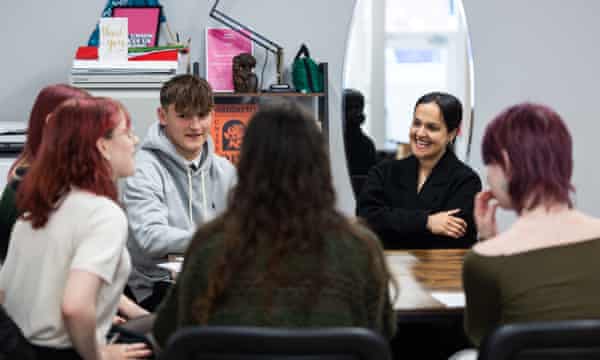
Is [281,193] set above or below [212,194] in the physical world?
above

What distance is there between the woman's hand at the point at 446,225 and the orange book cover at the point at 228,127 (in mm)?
1147

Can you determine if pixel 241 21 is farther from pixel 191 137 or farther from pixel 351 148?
pixel 191 137

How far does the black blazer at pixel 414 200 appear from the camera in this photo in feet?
8.41

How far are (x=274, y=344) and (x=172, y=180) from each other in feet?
4.71

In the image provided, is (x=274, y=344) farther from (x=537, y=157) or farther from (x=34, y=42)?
(x=34, y=42)

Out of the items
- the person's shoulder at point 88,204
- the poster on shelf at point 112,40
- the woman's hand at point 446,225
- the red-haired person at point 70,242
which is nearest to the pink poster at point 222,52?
the poster on shelf at point 112,40

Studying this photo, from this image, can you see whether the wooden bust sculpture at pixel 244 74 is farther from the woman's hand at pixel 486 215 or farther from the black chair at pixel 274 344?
the black chair at pixel 274 344

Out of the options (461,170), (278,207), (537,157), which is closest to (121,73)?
(461,170)

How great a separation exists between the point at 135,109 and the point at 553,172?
1952 mm

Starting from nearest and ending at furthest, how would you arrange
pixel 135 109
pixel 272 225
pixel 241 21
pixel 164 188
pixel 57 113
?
pixel 272 225
pixel 57 113
pixel 164 188
pixel 135 109
pixel 241 21

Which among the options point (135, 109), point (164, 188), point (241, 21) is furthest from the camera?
point (241, 21)

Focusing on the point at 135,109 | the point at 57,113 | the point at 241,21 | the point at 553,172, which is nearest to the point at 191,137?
the point at 135,109

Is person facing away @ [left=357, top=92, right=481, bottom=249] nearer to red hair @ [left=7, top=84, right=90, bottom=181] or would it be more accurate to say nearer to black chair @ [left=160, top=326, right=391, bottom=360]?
red hair @ [left=7, top=84, right=90, bottom=181]

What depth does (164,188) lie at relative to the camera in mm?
2402
